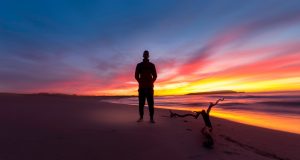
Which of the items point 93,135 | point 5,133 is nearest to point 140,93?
point 93,135

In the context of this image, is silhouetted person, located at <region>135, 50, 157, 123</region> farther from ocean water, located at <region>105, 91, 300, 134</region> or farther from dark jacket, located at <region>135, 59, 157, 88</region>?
ocean water, located at <region>105, 91, 300, 134</region>

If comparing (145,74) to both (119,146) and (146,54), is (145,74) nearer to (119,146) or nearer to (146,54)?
(146,54)

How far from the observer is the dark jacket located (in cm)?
788

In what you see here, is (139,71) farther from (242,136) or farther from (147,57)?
(242,136)

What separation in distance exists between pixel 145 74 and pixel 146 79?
16cm

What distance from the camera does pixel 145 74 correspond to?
25.9 ft

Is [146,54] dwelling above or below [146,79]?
above

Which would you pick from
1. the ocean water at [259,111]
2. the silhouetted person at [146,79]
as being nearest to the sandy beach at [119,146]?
→ the silhouetted person at [146,79]

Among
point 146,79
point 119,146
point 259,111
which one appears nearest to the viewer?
point 119,146

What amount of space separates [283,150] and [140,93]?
4284 mm

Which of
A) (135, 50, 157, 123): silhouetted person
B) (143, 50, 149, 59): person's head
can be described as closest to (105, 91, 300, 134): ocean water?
(135, 50, 157, 123): silhouetted person

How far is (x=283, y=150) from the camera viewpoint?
4.97m

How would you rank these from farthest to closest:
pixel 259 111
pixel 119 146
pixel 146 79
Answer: pixel 259 111
pixel 146 79
pixel 119 146

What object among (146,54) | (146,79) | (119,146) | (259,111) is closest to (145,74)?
(146,79)
